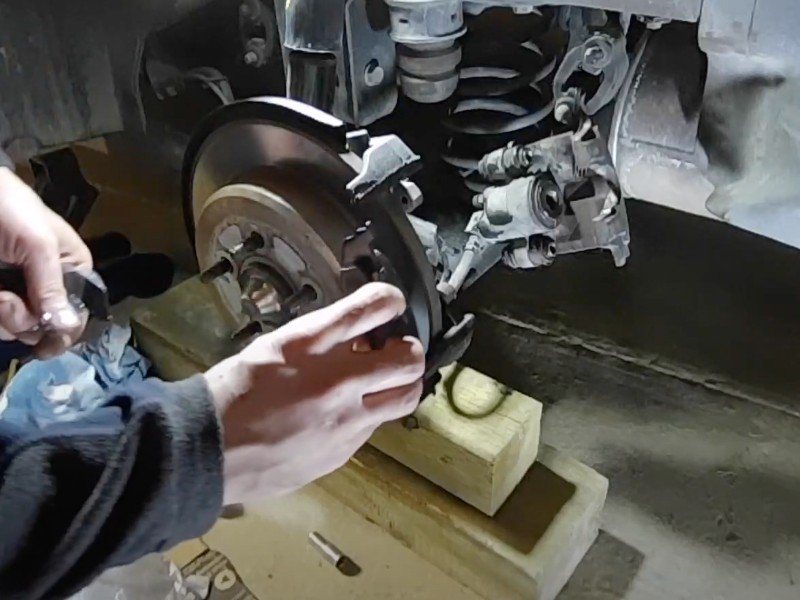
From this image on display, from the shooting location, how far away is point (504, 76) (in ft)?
3.32

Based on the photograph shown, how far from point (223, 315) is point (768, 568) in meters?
0.67

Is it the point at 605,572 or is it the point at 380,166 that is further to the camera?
the point at 605,572

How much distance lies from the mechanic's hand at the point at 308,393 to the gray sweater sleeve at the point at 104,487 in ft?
0.08

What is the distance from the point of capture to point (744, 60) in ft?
2.44

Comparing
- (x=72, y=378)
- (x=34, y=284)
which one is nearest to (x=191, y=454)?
(x=34, y=284)

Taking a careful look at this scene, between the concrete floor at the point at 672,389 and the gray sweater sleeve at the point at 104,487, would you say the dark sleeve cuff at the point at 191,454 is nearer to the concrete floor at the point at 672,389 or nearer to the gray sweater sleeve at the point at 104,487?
the gray sweater sleeve at the point at 104,487

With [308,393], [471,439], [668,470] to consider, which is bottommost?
[668,470]

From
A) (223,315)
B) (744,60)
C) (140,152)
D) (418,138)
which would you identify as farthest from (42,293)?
(140,152)

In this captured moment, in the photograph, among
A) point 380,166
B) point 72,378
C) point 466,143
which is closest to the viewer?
point 380,166

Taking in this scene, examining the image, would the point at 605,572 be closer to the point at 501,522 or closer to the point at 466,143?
the point at 501,522

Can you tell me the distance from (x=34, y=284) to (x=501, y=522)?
1.65ft

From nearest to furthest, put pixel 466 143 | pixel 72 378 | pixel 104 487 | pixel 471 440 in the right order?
1. pixel 104 487
2. pixel 471 440
3. pixel 466 143
4. pixel 72 378

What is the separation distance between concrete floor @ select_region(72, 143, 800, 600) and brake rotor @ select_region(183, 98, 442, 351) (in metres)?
0.34

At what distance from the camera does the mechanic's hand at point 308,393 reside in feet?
1.99
